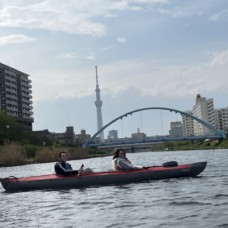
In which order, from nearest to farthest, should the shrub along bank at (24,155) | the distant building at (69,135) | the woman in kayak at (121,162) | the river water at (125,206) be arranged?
the river water at (125,206) → the woman in kayak at (121,162) → the shrub along bank at (24,155) → the distant building at (69,135)

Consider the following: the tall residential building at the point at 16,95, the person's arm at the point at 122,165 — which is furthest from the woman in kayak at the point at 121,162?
the tall residential building at the point at 16,95

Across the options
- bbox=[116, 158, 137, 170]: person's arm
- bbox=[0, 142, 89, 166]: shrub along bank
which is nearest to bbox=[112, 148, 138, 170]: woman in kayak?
bbox=[116, 158, 137, 170]: person's arm

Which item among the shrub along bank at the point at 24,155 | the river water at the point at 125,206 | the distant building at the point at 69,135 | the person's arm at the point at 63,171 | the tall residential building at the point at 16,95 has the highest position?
the tall residential building at the point at 16,95

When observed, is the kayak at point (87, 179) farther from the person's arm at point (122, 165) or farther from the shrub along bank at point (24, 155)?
the shrub along bank at point (24, 155)

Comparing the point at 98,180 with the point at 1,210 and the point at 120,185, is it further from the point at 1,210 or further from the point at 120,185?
the point at 1,210

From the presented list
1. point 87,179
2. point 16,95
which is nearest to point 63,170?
point 87,179

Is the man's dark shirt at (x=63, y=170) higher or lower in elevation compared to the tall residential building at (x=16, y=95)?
lower

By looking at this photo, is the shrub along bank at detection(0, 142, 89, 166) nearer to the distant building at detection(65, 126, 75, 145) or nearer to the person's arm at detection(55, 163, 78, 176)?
the person's arm at detection(55, 163, 78, 176)

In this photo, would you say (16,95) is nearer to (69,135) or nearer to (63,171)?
(69,135)

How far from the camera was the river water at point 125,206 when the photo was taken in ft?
37.1

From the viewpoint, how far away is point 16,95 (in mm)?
133875

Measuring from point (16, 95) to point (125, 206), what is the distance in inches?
4861

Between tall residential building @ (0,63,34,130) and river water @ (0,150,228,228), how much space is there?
351 ft

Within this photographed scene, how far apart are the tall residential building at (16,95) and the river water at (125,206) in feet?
351
